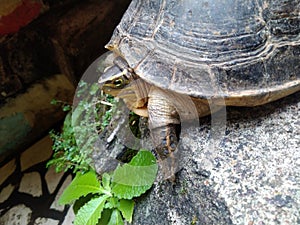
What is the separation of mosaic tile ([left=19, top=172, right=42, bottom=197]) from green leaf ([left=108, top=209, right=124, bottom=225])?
3.18ft

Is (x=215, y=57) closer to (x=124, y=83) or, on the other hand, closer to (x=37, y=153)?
(x=124, y=83)

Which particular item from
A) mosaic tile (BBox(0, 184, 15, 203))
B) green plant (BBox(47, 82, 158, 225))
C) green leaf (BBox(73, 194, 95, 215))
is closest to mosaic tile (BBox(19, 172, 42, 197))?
mosaic tile (BBox(0, 184, 15, 203))

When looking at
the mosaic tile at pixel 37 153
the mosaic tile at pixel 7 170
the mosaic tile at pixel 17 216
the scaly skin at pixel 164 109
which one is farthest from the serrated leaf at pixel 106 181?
the mosaic tile at pixel 7 170

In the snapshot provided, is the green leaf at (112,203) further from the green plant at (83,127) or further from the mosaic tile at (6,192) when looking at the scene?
the mosaic tile at (6,192)

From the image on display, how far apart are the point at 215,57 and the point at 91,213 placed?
763mm

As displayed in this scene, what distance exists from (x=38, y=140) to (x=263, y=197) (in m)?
1.95

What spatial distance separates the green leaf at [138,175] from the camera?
1.38m

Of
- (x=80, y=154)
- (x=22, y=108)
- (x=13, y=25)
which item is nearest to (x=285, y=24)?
(x=80, y=154)

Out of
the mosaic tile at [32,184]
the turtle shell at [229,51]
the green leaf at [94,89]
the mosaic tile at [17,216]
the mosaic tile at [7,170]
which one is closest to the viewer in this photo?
the turtle shell at [229,51]

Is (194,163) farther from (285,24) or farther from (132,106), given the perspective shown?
(285,24)

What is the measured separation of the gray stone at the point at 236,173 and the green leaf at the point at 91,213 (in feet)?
0.47

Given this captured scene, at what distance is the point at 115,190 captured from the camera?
1.47 m

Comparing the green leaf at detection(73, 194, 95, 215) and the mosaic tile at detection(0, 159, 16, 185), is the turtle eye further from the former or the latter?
the mosaic tile at detection(0, 159, 16, 185)

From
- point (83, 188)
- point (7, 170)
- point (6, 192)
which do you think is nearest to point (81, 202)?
point (83, 188)
